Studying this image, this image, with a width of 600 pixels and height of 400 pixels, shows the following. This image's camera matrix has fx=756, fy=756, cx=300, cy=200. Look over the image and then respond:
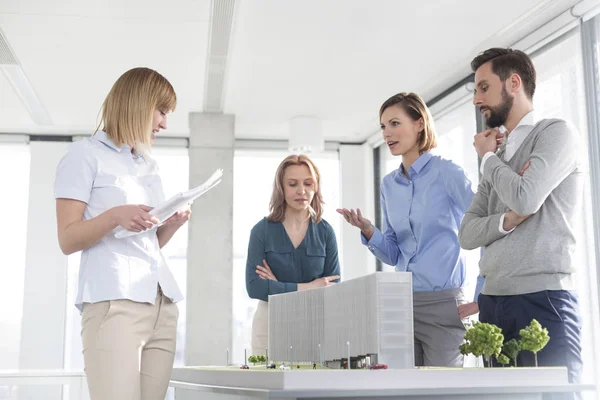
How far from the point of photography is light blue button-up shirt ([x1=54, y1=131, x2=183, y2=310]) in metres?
2.13

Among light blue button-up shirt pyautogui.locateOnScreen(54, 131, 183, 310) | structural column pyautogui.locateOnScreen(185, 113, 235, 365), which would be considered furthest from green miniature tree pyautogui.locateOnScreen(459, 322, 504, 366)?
structural column pyautogui.locateOnScreen(185, 113, 235, 365)

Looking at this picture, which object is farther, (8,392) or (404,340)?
(8,392)

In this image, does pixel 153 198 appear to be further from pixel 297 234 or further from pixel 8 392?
pixel 8 392

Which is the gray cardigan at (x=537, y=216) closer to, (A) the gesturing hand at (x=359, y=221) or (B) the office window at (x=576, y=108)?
(A) the gesturing hand at (x=359, y=221)

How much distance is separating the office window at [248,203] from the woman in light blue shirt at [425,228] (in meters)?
5.26

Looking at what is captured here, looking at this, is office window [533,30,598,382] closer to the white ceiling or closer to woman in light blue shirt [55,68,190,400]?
the white ceiling

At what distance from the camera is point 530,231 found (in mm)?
2535

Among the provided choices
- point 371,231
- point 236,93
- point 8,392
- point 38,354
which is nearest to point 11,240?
point 38,354

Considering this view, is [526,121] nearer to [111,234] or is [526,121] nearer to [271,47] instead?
[111,234]

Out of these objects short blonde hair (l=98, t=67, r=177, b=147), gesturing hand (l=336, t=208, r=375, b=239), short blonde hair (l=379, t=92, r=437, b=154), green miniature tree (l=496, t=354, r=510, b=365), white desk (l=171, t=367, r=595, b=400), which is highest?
short blonde hair (l=379, t=92, r=437, b=154)

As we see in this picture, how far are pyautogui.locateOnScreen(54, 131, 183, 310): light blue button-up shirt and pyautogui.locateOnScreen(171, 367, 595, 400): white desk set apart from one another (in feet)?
1.32

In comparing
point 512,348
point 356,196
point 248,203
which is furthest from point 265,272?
point 356,196

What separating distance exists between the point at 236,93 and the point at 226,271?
1851mm

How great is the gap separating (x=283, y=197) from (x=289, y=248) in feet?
1.04
